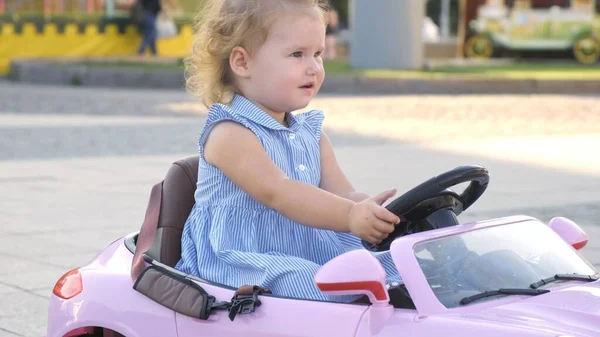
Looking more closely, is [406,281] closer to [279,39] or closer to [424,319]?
[424,319]

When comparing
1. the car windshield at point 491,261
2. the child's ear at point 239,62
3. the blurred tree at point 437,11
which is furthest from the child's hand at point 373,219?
the blurred tree at point 437,11

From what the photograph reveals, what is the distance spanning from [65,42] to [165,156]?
13.6m

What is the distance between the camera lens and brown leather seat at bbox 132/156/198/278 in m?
3.15

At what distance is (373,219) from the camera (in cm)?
276

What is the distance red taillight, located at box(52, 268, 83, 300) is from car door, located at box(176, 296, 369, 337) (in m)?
0.47

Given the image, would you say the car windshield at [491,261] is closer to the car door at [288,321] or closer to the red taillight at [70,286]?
the car door at [288,321]

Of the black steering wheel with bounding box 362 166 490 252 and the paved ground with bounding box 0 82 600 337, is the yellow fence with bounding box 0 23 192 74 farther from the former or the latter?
the black steering wheel with bounding box 362 166 490 252

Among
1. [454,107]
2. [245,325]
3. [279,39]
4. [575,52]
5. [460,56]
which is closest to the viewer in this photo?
[245,325]

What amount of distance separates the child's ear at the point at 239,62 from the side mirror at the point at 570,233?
3.07 feet

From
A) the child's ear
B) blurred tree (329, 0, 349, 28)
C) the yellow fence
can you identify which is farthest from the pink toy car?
blurred tree (329, 0, 349, 28)

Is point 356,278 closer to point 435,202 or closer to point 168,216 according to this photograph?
point 435,202

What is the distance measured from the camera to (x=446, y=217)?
2.90 metres

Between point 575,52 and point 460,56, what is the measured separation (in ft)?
11.8

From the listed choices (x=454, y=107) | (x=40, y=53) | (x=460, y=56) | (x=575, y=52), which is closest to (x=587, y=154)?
(x=454, y=107)
